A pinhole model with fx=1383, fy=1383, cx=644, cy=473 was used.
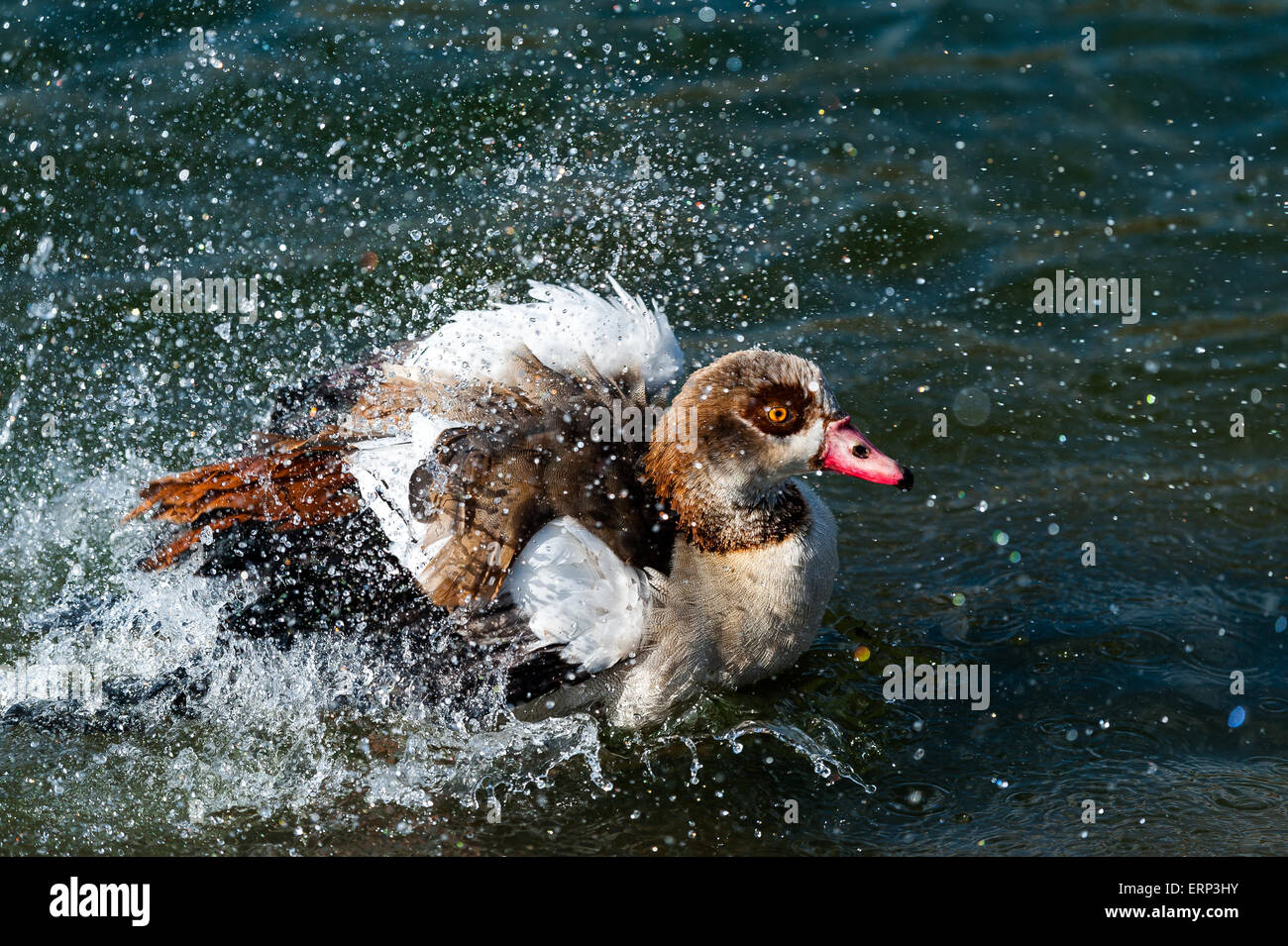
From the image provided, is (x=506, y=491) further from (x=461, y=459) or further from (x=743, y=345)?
(x=743, y=345)

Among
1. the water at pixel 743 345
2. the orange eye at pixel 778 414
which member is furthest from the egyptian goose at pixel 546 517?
the water at pixel 743 345

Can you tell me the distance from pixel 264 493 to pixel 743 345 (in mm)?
3261

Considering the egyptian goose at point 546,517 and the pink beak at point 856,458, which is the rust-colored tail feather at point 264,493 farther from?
the pink beak at point 856,458

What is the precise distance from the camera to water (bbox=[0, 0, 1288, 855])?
528 centimetres

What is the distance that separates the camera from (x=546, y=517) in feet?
16.3

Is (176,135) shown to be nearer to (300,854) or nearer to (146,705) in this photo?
(146,705)

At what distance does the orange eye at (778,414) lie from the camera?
5125 mm

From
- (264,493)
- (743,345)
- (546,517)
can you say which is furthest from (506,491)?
(743,345)

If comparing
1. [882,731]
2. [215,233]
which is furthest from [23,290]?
[882,731]

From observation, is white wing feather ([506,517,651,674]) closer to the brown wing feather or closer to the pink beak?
the brown wing feather

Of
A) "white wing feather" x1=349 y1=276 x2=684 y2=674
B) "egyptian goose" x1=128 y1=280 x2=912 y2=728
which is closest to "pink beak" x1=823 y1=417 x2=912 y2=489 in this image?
"egyptian goose" x1=128 y1=280 x2=912 y2=728

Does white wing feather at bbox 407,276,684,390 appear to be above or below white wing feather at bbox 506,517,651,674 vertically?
above

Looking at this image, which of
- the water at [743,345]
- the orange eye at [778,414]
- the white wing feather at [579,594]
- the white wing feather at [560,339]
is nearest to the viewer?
the white wing feather at [579,594]

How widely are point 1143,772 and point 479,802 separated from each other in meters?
2.55
